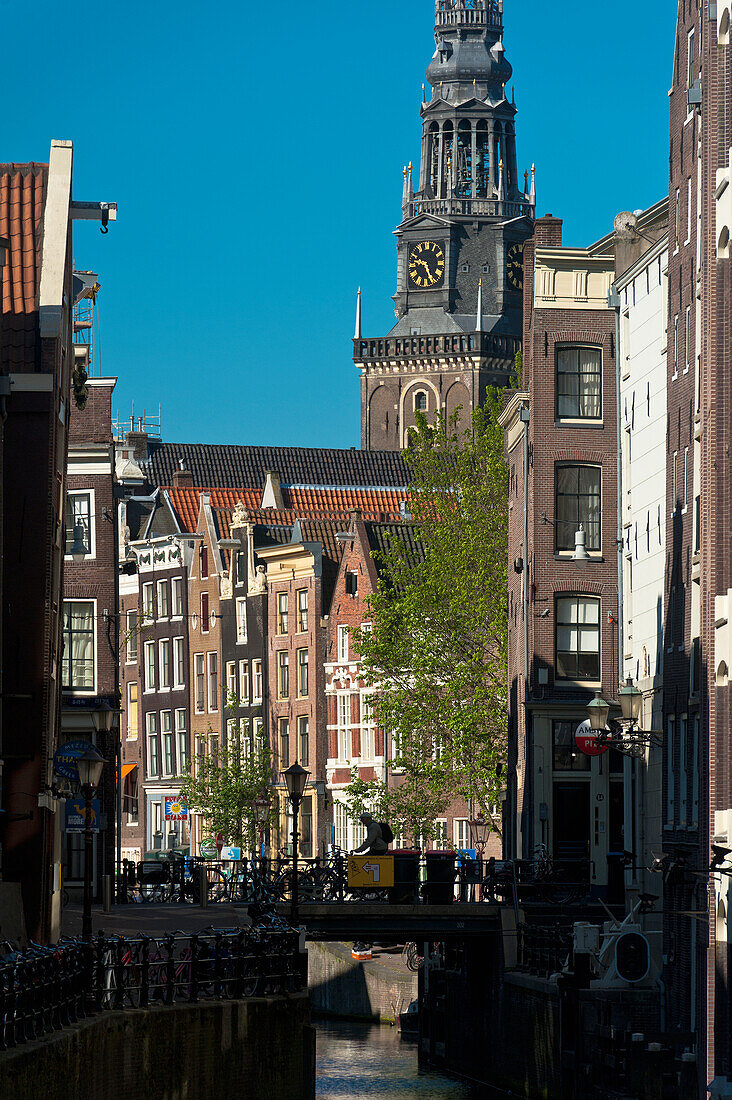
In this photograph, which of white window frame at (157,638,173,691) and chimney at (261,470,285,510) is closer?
white window frame at (157,638,173,691)

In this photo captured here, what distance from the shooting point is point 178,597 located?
332 feet

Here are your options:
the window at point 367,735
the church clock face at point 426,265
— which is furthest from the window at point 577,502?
the church clock face at point 426,265

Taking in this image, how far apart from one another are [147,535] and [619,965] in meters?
64.4

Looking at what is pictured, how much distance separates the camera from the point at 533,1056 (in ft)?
157

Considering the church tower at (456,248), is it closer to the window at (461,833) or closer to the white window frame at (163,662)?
the white window frame at (163,662)

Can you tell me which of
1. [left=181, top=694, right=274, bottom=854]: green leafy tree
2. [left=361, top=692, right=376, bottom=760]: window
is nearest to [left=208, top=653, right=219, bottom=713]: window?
[left=181, top=694, right=274, bottom=854]: green leafy tree

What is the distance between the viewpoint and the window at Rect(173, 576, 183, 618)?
331 ft

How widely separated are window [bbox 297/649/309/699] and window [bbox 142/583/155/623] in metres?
13.4

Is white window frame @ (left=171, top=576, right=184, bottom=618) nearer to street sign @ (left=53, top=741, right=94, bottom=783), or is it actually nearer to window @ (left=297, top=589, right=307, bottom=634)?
window @ (left=297, top=589, right=307, bottom=634)

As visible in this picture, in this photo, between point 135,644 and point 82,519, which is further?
point 135,644

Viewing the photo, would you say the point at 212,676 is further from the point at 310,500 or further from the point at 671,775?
the point at 671,775

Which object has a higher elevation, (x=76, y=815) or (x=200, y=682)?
(x=200, y=682)

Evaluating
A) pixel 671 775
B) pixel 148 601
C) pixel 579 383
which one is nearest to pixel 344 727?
pixel 148 601

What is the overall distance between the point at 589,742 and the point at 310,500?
212ft
